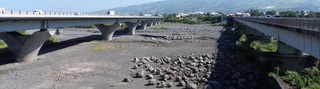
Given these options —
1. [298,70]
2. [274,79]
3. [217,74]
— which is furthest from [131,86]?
[298,70]

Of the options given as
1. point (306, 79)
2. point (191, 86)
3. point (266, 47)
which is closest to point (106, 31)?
point (266, 47)

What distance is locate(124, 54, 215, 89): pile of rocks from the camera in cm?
2462

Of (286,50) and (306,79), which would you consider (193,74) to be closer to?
(286,50)

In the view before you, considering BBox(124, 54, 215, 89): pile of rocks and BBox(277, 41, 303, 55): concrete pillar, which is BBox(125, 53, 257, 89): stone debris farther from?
BBox(277, 41, 303, 55): concrete pillar

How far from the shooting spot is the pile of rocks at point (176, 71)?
969 inches

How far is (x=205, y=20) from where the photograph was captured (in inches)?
6093

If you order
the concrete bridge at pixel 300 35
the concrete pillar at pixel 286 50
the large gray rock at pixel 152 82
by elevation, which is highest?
the concrete bridge at pixel 300 35

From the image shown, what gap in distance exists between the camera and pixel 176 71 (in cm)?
2872

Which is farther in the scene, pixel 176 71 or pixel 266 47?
pixel 266 47

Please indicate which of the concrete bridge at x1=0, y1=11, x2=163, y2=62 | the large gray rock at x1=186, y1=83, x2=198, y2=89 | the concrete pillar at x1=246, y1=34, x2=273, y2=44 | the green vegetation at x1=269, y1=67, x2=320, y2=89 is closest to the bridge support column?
the concrete pillar at x1=246, y1=34, x2=273, y2=44

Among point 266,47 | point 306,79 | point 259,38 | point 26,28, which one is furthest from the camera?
point 259,38

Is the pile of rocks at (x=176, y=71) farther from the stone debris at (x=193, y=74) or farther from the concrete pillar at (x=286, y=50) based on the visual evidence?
the concrete pillar at (x=286, y=50)

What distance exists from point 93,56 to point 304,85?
919 inches

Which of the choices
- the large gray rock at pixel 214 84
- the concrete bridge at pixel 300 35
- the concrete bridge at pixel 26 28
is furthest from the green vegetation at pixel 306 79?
the concrete bridge at pixel 26 28
